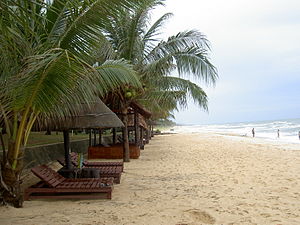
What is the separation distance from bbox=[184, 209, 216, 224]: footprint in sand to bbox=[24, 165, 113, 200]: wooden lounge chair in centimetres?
156

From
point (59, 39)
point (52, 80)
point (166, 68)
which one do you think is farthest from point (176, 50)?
point (52, 80)

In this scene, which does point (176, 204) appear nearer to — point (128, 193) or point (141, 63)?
point (128, 193)

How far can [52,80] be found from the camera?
386cm

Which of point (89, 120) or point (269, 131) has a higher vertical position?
point (89, 120)

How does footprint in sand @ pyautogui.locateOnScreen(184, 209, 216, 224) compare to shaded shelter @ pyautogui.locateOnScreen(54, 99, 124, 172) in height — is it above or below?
below

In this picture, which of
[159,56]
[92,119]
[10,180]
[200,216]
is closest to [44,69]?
[10,180]

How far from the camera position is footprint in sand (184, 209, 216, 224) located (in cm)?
428

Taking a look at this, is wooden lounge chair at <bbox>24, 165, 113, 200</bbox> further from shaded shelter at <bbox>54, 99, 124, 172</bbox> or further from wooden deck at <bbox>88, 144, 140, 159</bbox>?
wooden deck at <bbox>88, 144, 140, 159</bbox>

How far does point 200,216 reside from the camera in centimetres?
447

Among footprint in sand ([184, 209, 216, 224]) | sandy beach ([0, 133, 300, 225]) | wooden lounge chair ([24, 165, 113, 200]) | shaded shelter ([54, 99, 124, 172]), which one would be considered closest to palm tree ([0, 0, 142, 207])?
wooden lounge chair ([24, 165, 113, 200])

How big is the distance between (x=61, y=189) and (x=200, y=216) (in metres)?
2.42

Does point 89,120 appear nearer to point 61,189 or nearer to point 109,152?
point 61,189

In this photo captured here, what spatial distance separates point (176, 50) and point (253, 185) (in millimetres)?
5259

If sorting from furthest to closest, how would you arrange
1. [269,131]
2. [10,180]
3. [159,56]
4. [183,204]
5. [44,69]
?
1. [269,131]
2. [159,56]
3. [183,204]
4. [10,180]
5. [44,69]
